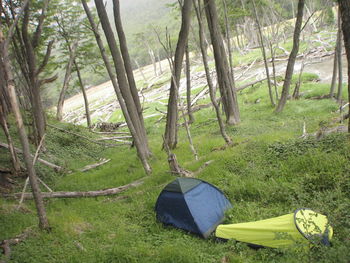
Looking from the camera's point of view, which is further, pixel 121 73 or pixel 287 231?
pixel 121 73

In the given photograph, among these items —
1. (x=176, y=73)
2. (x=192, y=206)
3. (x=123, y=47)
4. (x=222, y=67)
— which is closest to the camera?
(x=192, y=206)

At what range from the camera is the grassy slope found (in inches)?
175

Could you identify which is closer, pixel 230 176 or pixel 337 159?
pixel 337 159

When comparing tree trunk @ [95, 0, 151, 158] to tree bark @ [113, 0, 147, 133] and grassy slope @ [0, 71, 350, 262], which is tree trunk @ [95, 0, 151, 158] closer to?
tree bark @ [113, 0, 147, 133]

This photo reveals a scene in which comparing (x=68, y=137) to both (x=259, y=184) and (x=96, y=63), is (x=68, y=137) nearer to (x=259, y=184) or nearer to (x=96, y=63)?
(x=96, y=63)

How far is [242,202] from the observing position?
5953mm

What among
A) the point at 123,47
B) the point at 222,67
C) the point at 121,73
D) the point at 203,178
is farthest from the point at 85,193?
the point at 222,67

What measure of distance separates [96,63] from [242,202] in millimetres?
15972

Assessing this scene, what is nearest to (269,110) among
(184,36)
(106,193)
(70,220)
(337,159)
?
(184,36)

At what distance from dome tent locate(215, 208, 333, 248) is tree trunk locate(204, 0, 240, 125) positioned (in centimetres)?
722

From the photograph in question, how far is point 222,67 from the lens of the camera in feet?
38.5

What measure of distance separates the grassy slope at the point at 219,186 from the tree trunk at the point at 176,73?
1.27 meters

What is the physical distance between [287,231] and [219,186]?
2.48 m

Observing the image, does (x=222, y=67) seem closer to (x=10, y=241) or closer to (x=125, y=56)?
(x=125, y=56)
